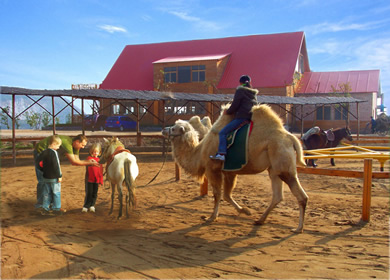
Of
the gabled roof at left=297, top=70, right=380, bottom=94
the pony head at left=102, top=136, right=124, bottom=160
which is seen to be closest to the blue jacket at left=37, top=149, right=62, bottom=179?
the pony head at left=102, top=136, right=124, bottom=160

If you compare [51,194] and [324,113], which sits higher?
[324,113]

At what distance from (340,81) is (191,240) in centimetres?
3357

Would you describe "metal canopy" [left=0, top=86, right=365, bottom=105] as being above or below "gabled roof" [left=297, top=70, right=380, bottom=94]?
below

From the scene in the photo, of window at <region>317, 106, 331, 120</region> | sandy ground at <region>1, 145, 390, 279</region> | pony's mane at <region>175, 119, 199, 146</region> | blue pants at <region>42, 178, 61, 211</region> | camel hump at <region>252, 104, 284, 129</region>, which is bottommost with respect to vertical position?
sandy ground at <region>1, 145, 390, 279</region>

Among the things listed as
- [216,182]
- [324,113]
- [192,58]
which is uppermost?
[192,58]

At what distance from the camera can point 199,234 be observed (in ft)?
→ 20.1

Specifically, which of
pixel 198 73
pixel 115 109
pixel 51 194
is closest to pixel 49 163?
pixel 51 194

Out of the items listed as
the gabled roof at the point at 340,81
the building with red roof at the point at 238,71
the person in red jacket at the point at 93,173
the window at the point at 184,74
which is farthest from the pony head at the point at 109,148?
the gabled roof at the point at 340,81

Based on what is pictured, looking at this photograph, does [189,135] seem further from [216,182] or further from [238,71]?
[238,71]

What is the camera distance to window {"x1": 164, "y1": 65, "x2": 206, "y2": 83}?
35656mm

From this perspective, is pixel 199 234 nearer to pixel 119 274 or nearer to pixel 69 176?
pixel 119 274

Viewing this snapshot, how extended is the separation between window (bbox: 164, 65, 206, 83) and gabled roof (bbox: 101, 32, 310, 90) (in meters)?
2.14

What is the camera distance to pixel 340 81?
115ft

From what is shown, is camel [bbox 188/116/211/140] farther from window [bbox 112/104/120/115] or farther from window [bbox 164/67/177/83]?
window [bbox 112/104/120/115]
